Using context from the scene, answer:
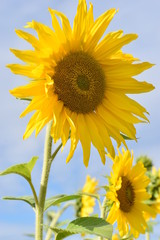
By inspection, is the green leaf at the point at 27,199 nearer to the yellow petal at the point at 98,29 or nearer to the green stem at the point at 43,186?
the green stem at the point at 43,186

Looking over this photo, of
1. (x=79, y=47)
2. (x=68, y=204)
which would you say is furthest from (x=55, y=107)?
(x=68, y=204)

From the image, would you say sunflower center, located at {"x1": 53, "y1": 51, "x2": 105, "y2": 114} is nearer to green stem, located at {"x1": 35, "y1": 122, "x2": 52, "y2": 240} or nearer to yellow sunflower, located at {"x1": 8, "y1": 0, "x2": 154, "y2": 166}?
yellow sunflower, located at {"x1": 8, "y1": 0, "x2": 154, "y2": 166}

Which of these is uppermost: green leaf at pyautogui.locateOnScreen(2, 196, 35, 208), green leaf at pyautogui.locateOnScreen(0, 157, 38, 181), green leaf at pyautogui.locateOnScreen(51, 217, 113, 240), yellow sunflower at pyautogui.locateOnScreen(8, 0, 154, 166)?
yellow sunflower at pyautogui.locateOnScreen(8, 0, 154, 166)

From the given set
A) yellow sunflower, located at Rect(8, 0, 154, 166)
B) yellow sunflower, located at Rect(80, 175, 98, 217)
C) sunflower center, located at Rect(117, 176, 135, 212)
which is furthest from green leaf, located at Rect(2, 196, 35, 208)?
yellow sunflower, located at Rect(80, 175, 98, 217)

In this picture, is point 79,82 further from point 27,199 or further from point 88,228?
point 88,228

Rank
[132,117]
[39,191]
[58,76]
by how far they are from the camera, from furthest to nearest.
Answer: [132,117] → [58,76] → [39,191]

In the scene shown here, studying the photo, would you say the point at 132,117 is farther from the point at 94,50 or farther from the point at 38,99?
the point at 38,99
